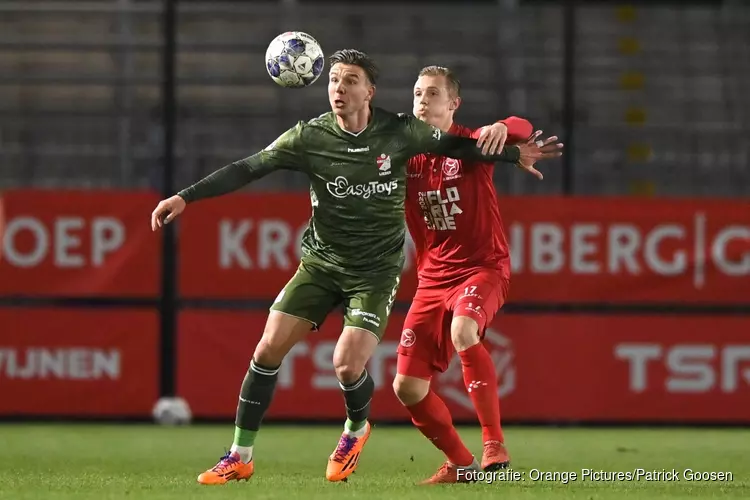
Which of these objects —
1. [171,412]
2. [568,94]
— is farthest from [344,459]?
[568,94]

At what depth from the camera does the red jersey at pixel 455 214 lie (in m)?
8.12

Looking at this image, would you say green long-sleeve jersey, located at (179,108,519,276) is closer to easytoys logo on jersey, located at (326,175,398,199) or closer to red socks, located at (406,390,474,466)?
easytoys logo on jersey, located at (326,175,398,199)

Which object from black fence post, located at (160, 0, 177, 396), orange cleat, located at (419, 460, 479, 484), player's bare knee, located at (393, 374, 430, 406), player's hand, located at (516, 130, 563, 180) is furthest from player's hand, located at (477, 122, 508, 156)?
Result: black fence post, located at (160, 0, 177, 396)

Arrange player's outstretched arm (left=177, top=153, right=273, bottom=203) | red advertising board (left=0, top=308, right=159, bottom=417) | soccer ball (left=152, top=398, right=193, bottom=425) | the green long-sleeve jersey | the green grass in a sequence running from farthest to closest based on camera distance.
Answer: soccer ball (left=152, top=398, right=193, bottom=425), red advertising board (left=0, top=308, right=159, bottom=417), the green long-sleeve jersey, player's outstretched arm (left=177, top=153, right=273, bottom=203), the green grass

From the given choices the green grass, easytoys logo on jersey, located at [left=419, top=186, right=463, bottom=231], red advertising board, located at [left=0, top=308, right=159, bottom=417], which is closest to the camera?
the green grass

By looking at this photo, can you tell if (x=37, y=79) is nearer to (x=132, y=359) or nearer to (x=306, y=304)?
(x=132, y=359)

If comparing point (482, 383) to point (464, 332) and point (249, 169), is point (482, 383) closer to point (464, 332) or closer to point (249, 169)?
point (464, 332)

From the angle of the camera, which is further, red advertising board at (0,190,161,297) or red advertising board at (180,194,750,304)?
red advertising board at (180,194,750,304)

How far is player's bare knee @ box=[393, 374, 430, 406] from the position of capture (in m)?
7.78

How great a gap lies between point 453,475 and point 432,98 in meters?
2.09

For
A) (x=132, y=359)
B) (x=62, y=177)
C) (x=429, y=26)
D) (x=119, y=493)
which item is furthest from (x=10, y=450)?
(x=429, y=26)

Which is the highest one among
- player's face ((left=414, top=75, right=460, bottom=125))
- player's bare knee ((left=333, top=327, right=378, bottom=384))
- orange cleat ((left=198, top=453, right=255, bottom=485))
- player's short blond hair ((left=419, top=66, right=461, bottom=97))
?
player's short blond hair ((left=419, top=66, right=461, bottom=97))

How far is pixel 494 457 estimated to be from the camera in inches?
301

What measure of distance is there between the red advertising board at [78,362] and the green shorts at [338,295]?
4.78 m
